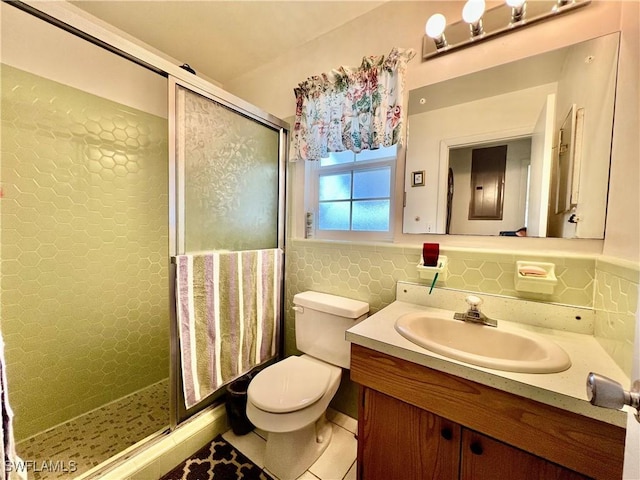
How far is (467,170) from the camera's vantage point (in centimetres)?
123

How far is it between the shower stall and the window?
0.29 meters

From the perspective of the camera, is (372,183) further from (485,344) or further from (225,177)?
(485,344)

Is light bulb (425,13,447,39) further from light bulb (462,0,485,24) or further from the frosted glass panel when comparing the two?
the frosted glass panel

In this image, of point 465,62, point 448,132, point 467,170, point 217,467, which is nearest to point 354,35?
point 465,62

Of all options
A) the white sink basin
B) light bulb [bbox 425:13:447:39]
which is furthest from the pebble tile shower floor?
light bulb [bbox 425:13:447:39]

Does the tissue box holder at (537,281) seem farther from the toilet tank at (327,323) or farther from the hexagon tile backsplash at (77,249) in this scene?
the hexagon tile backsplash at (77,249)

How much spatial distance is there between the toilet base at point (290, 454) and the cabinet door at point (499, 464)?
0.72m

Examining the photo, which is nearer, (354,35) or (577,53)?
(577,53)

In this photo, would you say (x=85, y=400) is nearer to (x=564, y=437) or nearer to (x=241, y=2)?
(x=564, y=437)

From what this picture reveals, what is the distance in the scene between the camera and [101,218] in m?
1.61

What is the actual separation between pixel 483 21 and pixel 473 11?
10 centimetres

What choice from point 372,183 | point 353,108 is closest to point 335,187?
point 372,183

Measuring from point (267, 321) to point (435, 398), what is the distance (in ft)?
3.65

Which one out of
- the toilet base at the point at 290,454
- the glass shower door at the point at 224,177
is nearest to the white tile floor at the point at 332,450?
the toilet base at the point at 290,454
